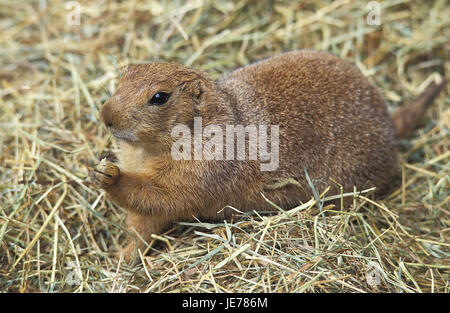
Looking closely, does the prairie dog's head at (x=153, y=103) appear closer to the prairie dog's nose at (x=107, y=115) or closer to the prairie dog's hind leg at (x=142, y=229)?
the prairie dog's nose at (x=107, y=115)

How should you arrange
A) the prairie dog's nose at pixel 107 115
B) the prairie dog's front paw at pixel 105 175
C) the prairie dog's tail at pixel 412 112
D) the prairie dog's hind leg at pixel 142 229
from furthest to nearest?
the prairie dog's tail at pixel 412 112 → the prairie dog's hind leg at pixel 142 229 → the prairie dog's front paw at pixel 105 175 → the prairie dog's nose at pixel 107 115

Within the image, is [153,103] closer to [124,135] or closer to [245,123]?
[124,135]

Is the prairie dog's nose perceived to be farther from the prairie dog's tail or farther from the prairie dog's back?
the prairie dog's tail

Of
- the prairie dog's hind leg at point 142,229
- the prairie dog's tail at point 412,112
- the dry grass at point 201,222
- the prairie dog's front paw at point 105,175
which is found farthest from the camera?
the prairie dog's tail at point 412,112

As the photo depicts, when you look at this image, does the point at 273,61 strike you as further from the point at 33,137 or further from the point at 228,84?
the point at 33,137

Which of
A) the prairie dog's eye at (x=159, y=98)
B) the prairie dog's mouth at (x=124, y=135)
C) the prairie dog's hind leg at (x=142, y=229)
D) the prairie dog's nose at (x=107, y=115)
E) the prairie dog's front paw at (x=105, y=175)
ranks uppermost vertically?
the prairie dog's eye at (x=159, y=98)

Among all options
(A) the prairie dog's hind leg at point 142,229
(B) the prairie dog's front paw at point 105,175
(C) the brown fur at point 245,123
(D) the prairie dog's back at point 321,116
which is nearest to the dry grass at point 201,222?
(A) the prairie dog's hind leg at point 142,229
